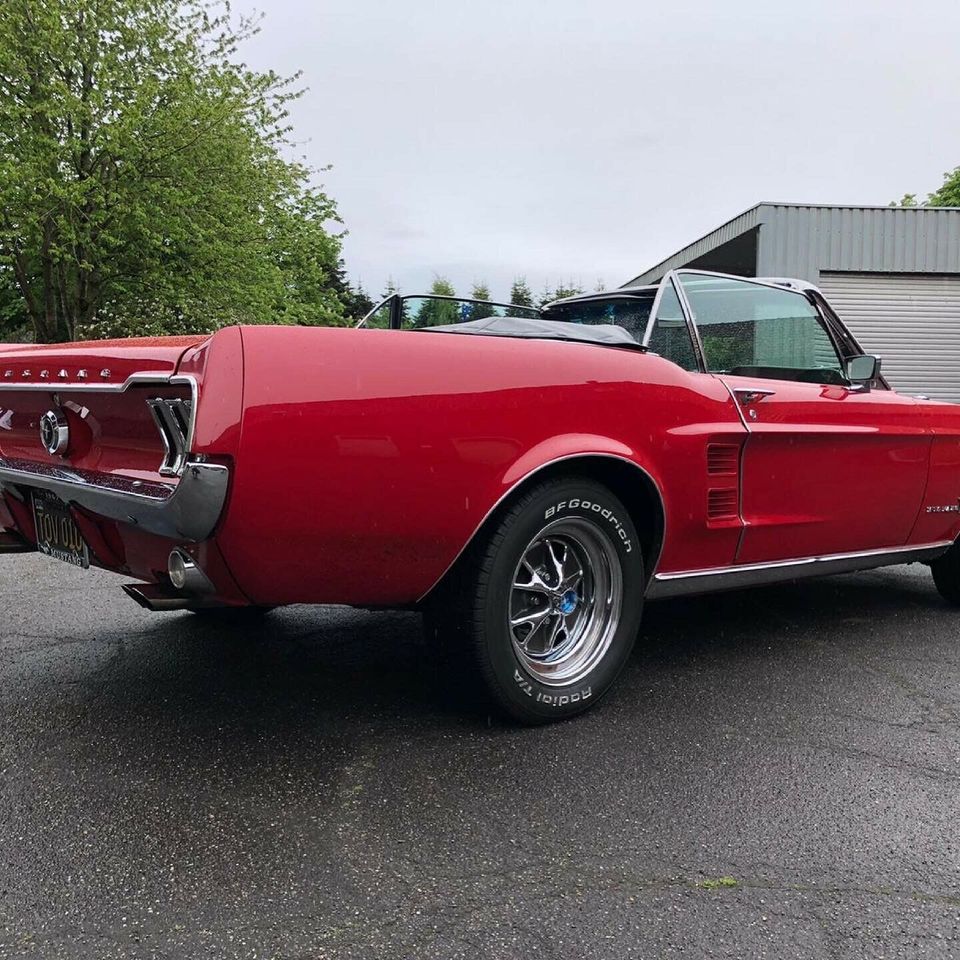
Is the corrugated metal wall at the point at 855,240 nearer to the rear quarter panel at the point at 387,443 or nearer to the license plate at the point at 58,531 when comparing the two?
the rear quarter panel at the point at 387,443

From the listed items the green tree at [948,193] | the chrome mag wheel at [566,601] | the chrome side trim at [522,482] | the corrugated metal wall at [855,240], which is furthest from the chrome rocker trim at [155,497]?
the green tree at [948,193]

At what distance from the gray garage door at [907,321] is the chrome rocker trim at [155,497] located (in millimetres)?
13661

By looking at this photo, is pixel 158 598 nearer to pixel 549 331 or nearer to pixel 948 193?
pixel 549 331

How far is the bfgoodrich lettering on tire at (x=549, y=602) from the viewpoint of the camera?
8.60 feet

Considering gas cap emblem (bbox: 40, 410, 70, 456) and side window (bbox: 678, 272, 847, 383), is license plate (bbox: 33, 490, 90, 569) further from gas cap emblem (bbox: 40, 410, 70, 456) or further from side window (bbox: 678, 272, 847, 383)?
side window (bbox: 678, 272, 847, 383)

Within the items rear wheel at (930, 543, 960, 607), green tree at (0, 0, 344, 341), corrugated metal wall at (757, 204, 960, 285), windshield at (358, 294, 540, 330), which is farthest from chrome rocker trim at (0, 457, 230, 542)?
green tree at (0, 0, 344, 341)

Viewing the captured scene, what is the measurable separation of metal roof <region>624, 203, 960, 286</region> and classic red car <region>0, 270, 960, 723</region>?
1066 centimetres

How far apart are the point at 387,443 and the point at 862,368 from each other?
2486 millimetres

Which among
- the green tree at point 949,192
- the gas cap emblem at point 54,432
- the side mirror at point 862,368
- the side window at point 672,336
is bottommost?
the gas cap emblem at point 54,432

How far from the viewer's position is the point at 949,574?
4.63 meters

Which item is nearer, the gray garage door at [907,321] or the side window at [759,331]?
the side window at [759,331]

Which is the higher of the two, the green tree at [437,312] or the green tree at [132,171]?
the green tree at [132,171]

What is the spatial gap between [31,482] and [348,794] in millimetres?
1379

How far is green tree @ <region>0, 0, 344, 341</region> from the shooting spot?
1806 centimetres
